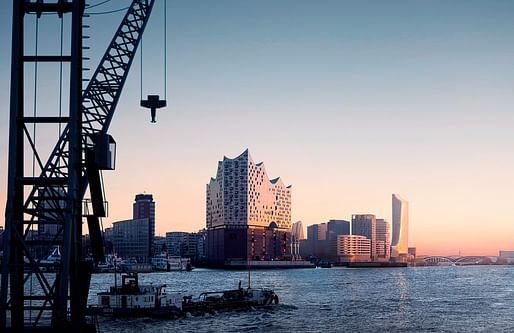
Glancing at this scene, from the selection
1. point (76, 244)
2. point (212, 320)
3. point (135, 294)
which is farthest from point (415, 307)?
point (76, 244)

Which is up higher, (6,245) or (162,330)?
A: (6,245)

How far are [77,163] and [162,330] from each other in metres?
40.0

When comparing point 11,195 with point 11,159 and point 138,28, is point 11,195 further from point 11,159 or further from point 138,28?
point 138,28

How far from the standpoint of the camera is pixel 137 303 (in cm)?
6962

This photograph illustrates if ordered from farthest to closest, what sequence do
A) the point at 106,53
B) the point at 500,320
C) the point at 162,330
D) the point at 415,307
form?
the point at 415,307 → the point at 500,320 → the point at 162,330 → the point at 106,53

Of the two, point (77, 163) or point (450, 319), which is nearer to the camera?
point (77, 163)

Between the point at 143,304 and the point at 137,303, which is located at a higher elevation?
the point at 137,303

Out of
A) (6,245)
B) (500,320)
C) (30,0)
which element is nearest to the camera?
(6,245)

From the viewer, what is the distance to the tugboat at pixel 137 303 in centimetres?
6881

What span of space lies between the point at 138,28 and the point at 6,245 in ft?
122

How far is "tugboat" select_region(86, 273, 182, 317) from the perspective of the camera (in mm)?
68812

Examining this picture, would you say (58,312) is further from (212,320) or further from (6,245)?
(212,320)

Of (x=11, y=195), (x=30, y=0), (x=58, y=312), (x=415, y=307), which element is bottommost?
(x=415, y=307)

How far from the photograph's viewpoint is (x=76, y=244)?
25000 millimetres
